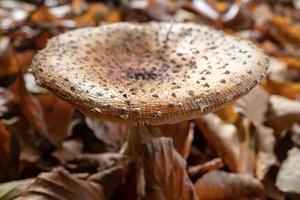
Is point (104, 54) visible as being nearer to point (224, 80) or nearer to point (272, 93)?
point (224, 80)

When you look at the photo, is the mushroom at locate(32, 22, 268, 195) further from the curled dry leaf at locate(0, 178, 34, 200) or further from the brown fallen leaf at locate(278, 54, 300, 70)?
the brown fallen leaf at locate(278, 54, 300, 70)

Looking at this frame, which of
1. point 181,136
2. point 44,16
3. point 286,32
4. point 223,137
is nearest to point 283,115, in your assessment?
point 223,137

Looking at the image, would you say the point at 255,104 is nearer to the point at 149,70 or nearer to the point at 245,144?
the point at 245,144

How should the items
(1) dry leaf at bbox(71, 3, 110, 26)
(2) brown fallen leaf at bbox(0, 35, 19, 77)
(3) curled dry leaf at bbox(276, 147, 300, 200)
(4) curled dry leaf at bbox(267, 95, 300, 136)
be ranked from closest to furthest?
(3) curled dry leaf at bbox(276, 147, 300, 200) < (4) curled dry leaf at bbox(267, 95, 300, 136) < (2) brown fallen leaf at bbox(0, 35, 19, 77) < (1) dry leaf at bbox(71, 3, 110, 26)

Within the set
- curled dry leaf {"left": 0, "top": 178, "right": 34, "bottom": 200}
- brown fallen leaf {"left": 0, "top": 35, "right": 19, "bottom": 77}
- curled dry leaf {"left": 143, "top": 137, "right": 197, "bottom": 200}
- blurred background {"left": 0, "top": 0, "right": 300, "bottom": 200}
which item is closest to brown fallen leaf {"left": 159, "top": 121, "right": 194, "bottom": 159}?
blurred background {"left": 0, "top": 0, "right": 300, "bottom": 200}

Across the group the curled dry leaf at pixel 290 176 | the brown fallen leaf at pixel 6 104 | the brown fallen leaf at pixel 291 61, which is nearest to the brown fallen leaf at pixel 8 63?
the brown fallen leaf at pixel 6 104
